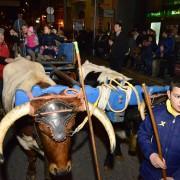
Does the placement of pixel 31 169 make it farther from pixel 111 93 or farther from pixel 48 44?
pixel 48 44

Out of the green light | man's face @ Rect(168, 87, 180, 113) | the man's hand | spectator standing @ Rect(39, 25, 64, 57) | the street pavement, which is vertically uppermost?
the green light

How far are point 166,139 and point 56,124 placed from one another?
1193 mm

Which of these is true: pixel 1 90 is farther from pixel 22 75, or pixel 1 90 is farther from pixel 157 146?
pixel 157 146

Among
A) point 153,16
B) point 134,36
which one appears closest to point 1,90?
point 134,36

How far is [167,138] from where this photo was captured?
3094mm

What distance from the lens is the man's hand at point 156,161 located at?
9.74 feet

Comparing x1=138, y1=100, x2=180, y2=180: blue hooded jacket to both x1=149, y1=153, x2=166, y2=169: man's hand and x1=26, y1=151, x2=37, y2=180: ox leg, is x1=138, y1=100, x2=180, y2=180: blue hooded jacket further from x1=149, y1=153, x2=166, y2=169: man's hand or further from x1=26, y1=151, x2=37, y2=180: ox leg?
x1=26, y1=151, x2=37, y2=180: ox leg

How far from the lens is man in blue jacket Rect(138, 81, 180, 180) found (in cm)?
300

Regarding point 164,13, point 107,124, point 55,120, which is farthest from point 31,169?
point 164,13

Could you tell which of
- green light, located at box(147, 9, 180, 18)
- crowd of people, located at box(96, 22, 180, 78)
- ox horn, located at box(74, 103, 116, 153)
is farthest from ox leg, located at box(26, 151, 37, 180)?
green light, located at box(147, 9, 180, 18)

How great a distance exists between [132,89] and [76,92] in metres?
0.83

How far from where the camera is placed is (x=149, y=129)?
3.24 m

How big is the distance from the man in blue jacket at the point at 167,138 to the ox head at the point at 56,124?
47 cm

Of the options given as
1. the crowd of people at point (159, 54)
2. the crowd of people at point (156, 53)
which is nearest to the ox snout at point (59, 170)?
the crowd of people at point (156, 53)
